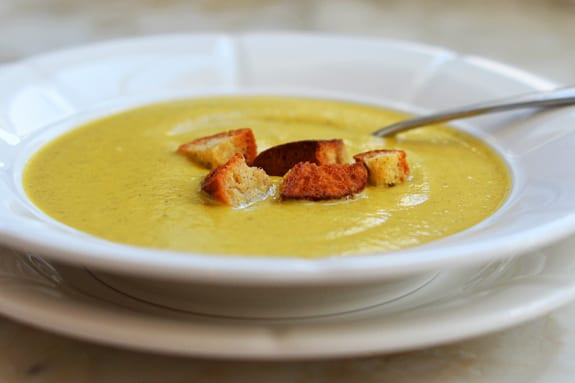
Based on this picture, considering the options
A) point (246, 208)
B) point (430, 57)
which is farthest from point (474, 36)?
point (246, 208)

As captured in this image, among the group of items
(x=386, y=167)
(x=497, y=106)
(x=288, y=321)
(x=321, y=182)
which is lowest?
(x=288, y=321)

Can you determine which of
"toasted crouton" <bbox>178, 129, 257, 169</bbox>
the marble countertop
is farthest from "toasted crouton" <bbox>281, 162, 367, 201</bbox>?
the marble countertop

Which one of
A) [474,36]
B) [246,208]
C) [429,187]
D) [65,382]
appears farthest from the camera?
[474,36]

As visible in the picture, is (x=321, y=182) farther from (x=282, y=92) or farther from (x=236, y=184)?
(x=282, y=92)

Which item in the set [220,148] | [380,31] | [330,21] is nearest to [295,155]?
[220,148]

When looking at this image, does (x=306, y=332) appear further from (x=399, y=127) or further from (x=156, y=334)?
(x=399, y=127)

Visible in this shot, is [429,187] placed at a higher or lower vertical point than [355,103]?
lower

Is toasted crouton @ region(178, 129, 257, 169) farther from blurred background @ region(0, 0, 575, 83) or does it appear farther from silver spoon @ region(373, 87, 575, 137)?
blurred background @ region(0, 0, 575, 83)
